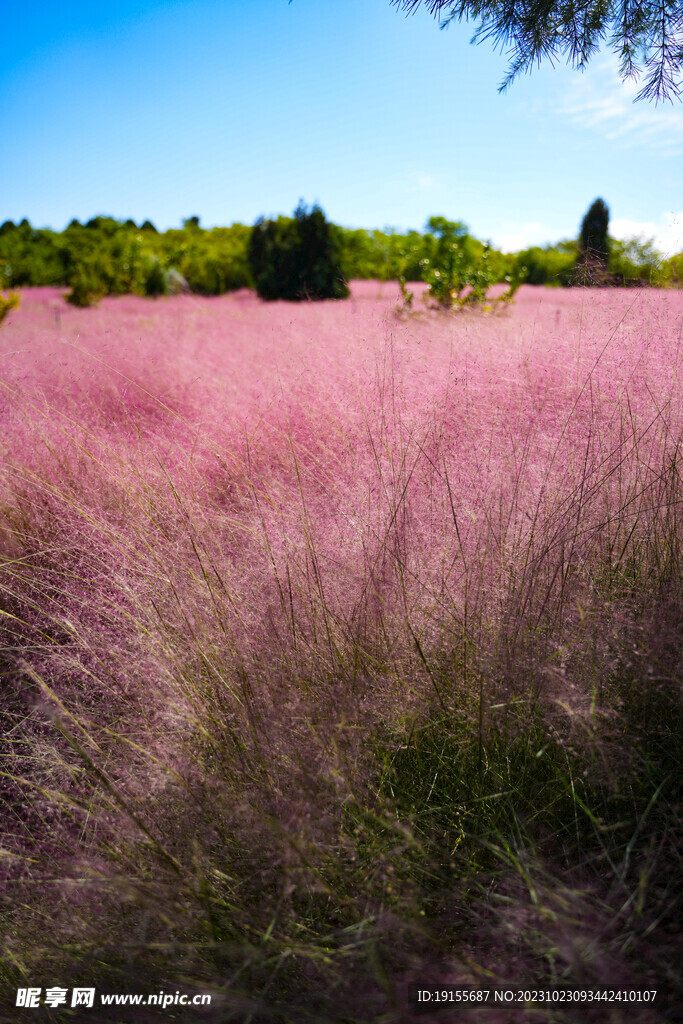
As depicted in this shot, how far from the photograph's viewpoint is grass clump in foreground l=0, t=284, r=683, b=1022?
95 centimetres

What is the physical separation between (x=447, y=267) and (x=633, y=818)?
8350mm

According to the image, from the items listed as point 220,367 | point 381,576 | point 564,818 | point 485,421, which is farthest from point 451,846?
point 220,367

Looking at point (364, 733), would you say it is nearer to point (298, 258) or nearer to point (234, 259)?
point (298, 258)

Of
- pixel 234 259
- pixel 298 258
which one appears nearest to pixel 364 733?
pixel 298 258

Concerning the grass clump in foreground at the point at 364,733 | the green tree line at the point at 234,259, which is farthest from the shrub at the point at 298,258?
the grass clump in foreground at the point at 364,733

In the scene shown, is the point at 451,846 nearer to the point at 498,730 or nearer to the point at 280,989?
the point at 498,730

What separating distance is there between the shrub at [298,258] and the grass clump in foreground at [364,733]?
917 centimetres

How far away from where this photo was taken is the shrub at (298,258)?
10281mm

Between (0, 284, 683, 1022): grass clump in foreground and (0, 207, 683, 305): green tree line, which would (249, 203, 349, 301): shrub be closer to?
(0, 207, 683, 305): green tree line

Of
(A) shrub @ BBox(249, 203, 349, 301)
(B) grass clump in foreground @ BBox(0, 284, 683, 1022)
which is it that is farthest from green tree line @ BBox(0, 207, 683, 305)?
(B) grass clump in foreground @ BBox(0, 284, 683, 1022)

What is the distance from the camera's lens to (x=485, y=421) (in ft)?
7.07

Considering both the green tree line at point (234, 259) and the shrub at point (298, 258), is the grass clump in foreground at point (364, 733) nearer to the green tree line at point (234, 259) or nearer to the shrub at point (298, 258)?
the green tree line at point (234, 259)

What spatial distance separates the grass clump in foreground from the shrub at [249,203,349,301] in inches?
361

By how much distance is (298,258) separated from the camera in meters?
10.8
